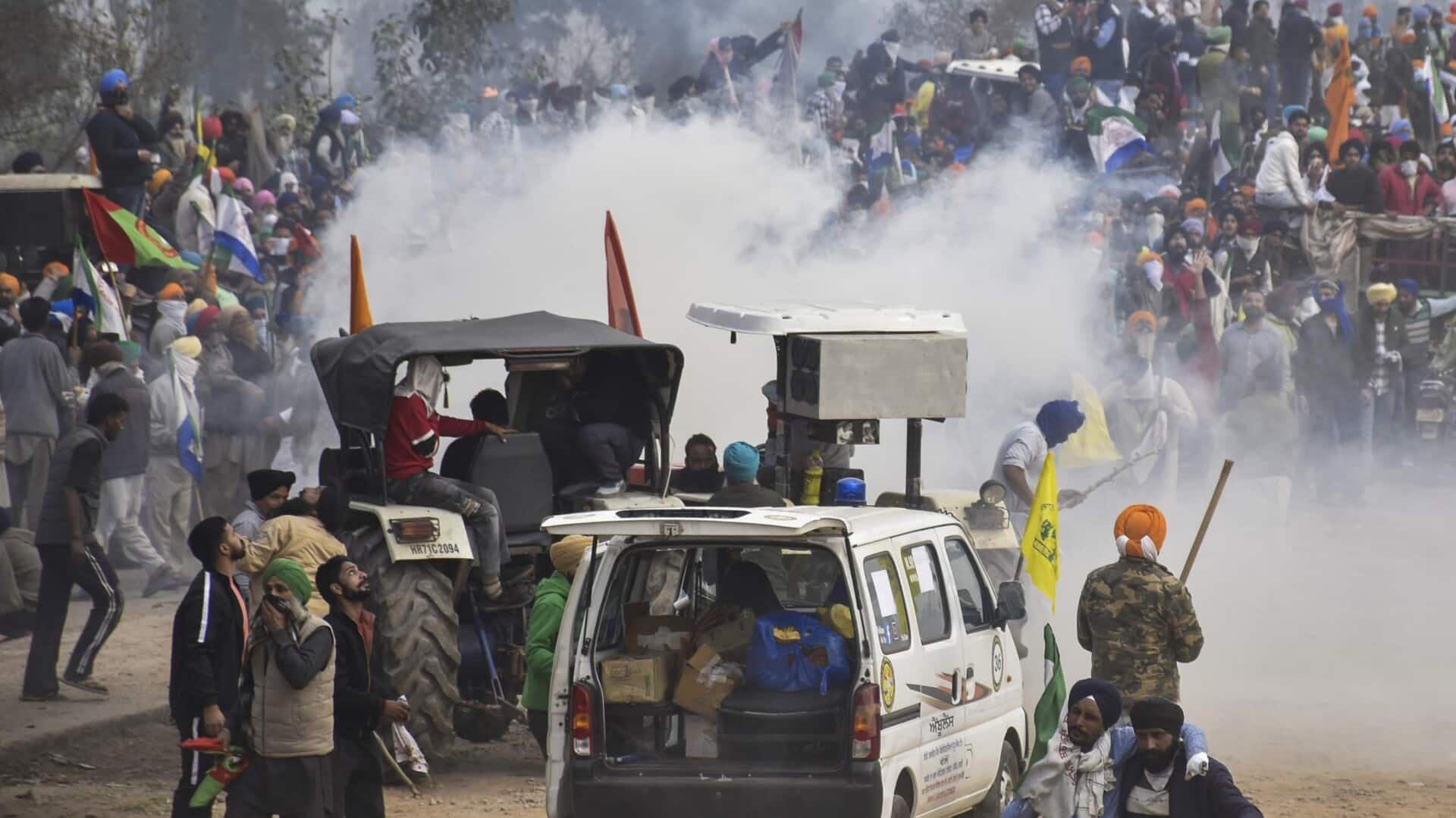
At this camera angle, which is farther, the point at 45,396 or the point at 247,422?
the point at 247,422

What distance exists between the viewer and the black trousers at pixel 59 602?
10977 millimetres

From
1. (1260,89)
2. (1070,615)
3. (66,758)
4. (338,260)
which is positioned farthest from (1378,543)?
(66,758)

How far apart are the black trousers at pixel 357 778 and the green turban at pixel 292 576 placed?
66 cm

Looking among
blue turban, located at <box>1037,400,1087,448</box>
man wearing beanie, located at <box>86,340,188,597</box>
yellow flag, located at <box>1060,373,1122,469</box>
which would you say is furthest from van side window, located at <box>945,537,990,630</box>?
yellow flag, located at <box>1060,373,1122,469</box>

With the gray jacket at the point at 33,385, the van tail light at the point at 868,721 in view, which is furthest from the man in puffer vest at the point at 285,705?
the gray jacket at the point at 33,385

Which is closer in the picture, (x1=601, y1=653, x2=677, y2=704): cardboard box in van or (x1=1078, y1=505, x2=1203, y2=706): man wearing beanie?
(x1=601, y1=653, x2=677, y2=704): cardboard box in van

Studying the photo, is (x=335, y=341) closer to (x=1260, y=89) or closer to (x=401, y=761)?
(x=401, y=761)

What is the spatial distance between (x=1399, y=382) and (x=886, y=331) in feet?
36.4

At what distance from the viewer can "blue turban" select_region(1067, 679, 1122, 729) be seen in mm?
6434

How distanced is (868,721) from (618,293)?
697cm

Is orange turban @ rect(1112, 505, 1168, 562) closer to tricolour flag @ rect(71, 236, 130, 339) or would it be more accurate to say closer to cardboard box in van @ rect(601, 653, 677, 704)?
cardboard box in van @ rect(601, 653, 677, 704)

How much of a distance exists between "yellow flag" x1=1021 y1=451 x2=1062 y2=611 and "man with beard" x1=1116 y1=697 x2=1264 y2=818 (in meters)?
4.67

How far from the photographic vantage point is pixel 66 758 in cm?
1025

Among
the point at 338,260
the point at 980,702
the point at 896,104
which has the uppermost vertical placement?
the point at 896,104
